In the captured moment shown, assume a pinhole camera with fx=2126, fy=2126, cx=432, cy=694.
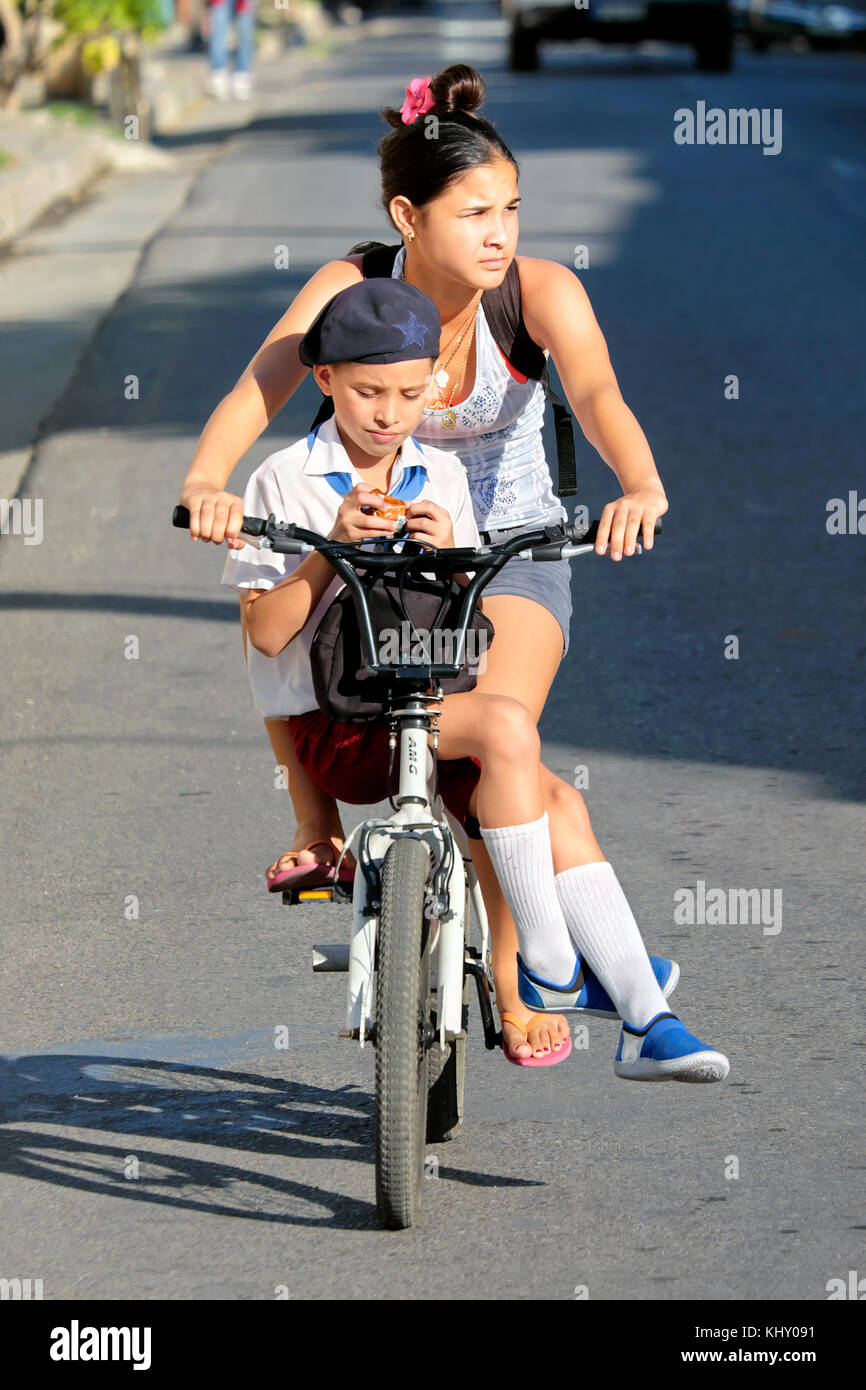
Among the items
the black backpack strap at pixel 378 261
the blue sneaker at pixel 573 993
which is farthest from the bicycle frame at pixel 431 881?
the black backpack strap at pixel 378 261

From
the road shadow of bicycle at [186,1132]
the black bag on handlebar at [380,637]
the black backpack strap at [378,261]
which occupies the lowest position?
the road shadow of bicycle at [186,1132]

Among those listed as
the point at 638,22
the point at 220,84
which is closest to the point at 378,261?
the point at 220,84

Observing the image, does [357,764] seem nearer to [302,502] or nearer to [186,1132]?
[302,502]

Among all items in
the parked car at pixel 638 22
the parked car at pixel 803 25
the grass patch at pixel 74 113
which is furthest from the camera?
the parked car at pixel 803 25

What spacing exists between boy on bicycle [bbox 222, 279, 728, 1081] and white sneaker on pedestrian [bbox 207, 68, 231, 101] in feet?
90.0

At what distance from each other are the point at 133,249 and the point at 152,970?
11.9m

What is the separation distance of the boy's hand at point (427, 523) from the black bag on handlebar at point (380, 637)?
0.08m

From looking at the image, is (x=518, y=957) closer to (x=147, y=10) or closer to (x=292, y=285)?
(x=292, y=285)

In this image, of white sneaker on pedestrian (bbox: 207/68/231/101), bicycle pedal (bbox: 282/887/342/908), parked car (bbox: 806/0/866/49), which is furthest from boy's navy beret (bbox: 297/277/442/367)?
parked car (bbox: 806/0/866/49)

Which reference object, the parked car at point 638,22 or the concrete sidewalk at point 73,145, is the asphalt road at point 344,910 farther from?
the parked car at point 638,22

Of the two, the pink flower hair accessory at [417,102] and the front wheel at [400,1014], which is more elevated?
the pink flower hair accessory at [417,102]

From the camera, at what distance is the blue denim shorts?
3844 millimetres

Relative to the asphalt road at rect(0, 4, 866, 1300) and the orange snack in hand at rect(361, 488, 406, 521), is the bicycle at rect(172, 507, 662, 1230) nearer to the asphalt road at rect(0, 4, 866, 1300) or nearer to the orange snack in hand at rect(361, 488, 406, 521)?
the orange snack in hand at rect(361, 488, 406, 521)

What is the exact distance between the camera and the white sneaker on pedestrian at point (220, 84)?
29812mm
